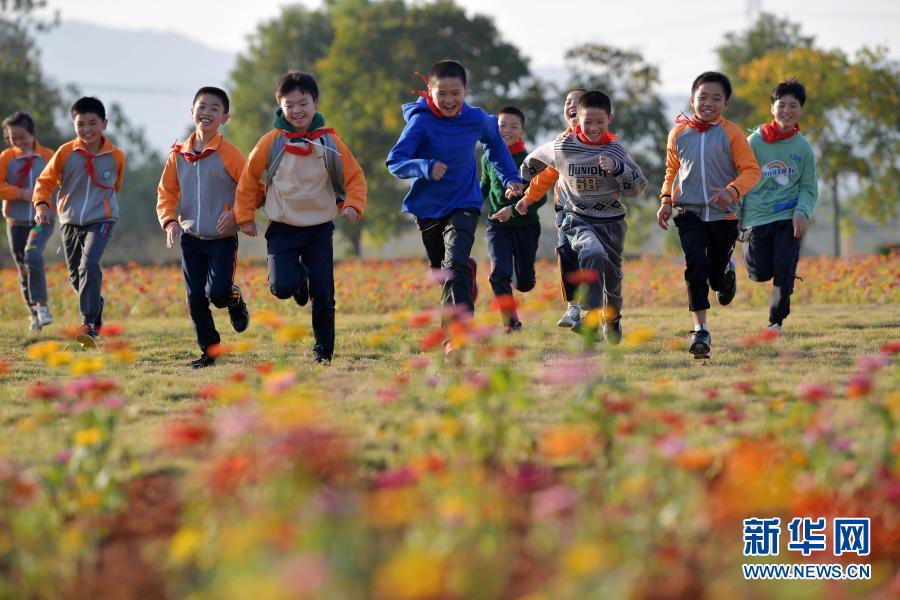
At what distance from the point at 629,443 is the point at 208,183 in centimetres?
469

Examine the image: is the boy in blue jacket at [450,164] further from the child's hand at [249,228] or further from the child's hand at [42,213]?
the child's hand at [42,213]

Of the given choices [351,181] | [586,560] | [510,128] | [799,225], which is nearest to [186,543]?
[586,560]

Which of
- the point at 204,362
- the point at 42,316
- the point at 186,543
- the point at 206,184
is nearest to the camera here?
the point at 186,543

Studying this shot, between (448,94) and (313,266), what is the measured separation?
4.92ft

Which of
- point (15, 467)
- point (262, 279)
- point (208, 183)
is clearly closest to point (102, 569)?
point (15, 467)

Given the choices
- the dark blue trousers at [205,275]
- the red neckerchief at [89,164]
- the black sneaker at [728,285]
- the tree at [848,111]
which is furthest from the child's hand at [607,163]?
the tree at [848,111]

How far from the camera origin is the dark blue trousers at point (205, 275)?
7922 mm

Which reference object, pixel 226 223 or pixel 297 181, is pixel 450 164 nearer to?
pixel 297 181

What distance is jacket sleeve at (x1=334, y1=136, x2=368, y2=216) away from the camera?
754 centimetres

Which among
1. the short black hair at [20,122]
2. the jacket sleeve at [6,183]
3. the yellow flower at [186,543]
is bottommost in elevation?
the yellow flower at [186,543]

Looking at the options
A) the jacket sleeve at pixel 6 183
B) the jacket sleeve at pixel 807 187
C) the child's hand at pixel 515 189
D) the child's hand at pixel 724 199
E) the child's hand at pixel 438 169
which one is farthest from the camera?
the jacket sleeve at pixel 6 183

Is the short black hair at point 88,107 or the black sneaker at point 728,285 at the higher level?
the short black hair at point 88,107

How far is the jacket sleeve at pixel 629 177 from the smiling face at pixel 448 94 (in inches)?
46.8

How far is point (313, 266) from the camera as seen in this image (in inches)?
300
